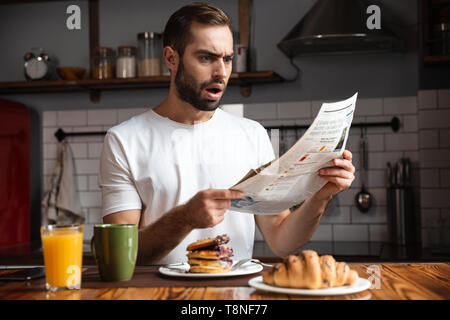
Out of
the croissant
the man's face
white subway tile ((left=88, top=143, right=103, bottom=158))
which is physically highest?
the man's face

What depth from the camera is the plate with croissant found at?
902mm

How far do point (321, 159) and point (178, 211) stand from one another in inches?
13.4

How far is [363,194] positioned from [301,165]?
6.18ft

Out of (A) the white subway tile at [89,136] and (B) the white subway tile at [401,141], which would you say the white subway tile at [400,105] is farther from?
(A) the white subway tile at [89,136]

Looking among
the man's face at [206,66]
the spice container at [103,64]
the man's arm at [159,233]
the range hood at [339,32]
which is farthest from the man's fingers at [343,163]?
the spice container at [103,64]

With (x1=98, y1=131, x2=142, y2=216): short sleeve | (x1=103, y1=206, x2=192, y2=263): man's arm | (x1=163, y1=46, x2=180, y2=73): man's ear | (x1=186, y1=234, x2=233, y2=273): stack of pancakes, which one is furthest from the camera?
(x1=163, y1=46, x2=180, y2=73): man's ear

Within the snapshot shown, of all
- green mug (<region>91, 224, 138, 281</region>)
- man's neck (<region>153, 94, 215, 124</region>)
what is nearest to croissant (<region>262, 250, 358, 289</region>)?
green mug (<region>91, 224, 138, 281</region>)

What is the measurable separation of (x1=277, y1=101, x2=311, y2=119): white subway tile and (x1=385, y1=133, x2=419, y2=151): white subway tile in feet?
1.37

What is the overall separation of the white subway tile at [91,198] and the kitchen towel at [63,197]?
3cm

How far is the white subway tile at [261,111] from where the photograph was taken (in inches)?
119

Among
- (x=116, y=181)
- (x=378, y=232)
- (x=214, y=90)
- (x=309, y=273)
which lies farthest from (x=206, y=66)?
(x=378, y=232)

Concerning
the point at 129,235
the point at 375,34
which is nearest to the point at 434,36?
the point at 375,34

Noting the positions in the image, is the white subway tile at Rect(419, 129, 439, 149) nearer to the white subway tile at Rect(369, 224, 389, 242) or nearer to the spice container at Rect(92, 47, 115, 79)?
the white subway tile at Rect(369, 224, 389, 242)
